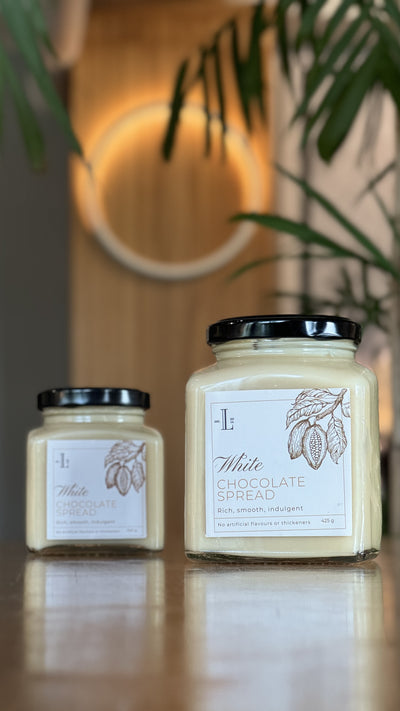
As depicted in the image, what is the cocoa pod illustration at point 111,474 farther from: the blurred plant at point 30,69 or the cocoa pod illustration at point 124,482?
the blurred plant at point 30,69

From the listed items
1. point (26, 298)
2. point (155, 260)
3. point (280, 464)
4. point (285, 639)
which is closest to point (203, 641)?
point (285, 639)

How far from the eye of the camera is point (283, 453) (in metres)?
0.65

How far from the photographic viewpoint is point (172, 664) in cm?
32

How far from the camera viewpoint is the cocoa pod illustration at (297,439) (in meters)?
0.65

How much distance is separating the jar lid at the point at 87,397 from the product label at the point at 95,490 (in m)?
0.04

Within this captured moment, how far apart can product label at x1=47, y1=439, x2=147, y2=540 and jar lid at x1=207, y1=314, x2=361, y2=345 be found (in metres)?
0.17

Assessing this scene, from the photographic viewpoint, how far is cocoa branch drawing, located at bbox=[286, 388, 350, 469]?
650mm

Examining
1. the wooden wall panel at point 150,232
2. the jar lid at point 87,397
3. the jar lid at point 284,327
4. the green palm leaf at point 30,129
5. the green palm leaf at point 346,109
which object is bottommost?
→ the jar lid at point 87,397

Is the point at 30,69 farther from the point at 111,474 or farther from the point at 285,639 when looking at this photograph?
the point at 285,639

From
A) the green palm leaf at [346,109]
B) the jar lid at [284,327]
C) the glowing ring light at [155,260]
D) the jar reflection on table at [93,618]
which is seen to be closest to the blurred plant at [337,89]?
the green palm leaf at [346,109]

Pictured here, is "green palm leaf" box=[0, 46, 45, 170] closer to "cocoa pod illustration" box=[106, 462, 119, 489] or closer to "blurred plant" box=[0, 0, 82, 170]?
"blurred plant" box=[0, 0, 82, 170]

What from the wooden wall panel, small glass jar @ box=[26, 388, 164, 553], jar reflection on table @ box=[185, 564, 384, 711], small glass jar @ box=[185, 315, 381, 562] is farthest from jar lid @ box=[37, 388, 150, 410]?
the wooden wall panel

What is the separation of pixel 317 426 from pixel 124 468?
0.70 feet

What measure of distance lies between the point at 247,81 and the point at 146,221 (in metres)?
2.25
